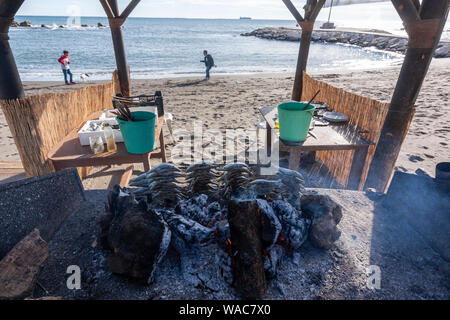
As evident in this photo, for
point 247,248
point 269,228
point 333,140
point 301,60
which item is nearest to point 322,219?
point 269,228

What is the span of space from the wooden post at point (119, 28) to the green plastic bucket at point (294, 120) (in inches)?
166

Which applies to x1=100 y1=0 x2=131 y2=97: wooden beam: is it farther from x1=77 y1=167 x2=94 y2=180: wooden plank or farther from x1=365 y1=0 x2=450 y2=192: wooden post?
Answer: x1=365 y1=0 x2=450 y2=192: wooden post

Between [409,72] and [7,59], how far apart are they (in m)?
4.79

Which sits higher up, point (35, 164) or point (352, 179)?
point (35, 164)

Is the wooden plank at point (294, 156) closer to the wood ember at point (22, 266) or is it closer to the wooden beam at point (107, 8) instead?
the wood ember at point (22, 266)

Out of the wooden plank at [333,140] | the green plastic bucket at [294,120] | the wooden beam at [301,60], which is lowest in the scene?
the wooden plank at [333,140]

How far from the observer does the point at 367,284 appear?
6.23ft

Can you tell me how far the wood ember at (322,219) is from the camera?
213cm

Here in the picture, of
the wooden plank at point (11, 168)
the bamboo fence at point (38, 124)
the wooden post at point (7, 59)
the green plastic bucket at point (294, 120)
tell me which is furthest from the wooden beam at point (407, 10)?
the wooden plank at point (11, 168)

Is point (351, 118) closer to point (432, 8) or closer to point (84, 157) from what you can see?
point (432, 8)
